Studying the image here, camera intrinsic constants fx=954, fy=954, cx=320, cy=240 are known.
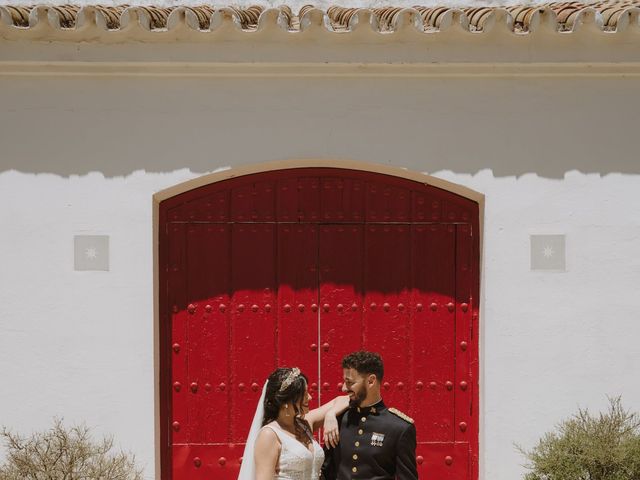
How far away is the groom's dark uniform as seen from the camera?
16.3 ft

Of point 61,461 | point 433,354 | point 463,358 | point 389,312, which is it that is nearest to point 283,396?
point 61,461

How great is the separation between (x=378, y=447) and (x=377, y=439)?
4cm

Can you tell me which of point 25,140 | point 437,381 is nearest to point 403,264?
point 437,381

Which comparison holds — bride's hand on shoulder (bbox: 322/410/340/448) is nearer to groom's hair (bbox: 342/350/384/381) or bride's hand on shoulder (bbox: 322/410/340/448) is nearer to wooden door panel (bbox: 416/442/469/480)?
groom's hair (bbox: 342/350/384/381)

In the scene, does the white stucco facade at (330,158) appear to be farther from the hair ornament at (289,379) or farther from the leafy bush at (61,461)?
the hair ornament at (289,379)

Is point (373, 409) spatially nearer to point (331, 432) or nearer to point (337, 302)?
point (331, 432)

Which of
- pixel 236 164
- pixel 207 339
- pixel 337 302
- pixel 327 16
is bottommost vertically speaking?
pixel 207 339

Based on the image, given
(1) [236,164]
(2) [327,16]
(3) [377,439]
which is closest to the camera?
(3) [377,439]

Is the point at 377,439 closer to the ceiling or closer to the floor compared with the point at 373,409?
closer to the floor

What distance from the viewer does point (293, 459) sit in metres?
4.86

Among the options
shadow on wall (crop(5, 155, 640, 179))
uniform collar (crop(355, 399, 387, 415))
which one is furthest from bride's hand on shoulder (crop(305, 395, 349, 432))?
shadow on wall (crop(5, 155, 640, 179))

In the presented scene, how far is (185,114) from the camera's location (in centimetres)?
693

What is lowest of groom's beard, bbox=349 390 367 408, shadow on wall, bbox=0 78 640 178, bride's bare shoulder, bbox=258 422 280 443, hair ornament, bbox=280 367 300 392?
bride's bare shoulder, bbox=258 422 280 443

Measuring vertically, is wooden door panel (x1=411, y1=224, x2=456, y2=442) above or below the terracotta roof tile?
below
